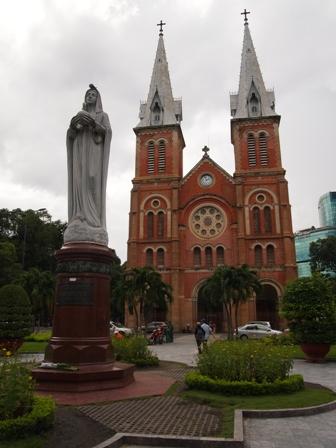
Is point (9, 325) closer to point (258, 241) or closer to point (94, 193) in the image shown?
point (94, 193)

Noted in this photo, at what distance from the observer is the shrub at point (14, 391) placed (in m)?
5.11

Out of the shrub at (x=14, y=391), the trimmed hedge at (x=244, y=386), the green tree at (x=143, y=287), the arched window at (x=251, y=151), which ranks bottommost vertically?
the trimmed hedge at (x=244, y=386)

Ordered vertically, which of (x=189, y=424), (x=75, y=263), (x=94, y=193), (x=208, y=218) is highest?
(x=208, y=218)

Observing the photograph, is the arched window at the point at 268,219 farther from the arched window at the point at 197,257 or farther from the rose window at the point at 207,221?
the arched window at the point at 197,257

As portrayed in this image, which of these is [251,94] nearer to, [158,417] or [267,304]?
[267,304]

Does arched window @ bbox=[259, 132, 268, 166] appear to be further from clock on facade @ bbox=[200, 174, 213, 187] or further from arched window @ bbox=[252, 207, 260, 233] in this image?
clock on facade @ bbox=[200, 174, 213, 187]

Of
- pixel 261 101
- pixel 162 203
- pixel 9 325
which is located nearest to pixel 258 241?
pixel 162 203

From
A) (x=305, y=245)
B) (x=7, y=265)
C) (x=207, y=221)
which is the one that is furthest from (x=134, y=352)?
(x=305, y=245)

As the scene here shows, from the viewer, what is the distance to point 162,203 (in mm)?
43375

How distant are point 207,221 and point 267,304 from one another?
33.8 feet

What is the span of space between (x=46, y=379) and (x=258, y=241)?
34.1 meters

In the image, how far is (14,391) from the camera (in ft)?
17.0

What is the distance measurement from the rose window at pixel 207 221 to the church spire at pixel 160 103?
37.4ft

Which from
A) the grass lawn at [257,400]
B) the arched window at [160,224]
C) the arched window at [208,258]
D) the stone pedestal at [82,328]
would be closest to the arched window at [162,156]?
the arched window at [160,224]
